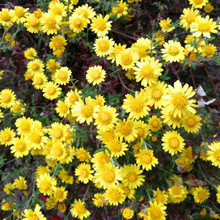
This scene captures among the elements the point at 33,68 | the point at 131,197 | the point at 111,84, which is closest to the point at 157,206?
the point at 131,197

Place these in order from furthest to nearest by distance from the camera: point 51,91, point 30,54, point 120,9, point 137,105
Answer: point 30,54
point 120,9
point 51,91
point 137,105

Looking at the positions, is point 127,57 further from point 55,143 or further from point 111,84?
point 55,143

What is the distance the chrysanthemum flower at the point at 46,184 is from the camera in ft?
9.14

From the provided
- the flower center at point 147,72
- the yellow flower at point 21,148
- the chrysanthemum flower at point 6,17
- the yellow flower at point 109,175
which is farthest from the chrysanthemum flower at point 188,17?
the yellow flower at point 21,148

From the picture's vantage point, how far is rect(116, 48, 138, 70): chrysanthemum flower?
259 cm

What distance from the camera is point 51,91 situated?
318 cm

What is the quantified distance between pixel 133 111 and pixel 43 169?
4.58 feet

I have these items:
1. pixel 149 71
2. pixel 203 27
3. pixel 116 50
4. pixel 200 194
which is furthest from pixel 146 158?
pixel 203 27

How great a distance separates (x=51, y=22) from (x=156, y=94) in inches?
63.6

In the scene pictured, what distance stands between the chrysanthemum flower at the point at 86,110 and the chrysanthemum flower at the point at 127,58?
20.4 inches

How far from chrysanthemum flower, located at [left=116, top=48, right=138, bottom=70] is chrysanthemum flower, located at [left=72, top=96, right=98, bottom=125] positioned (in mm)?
517

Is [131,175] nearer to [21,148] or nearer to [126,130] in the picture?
[126,130]

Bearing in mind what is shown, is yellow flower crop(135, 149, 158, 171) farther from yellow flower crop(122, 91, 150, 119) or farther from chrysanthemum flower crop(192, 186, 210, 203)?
chrysanthemum flower crop(192, 186, 210, 203)

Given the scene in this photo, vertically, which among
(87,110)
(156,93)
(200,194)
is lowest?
(200,194)
